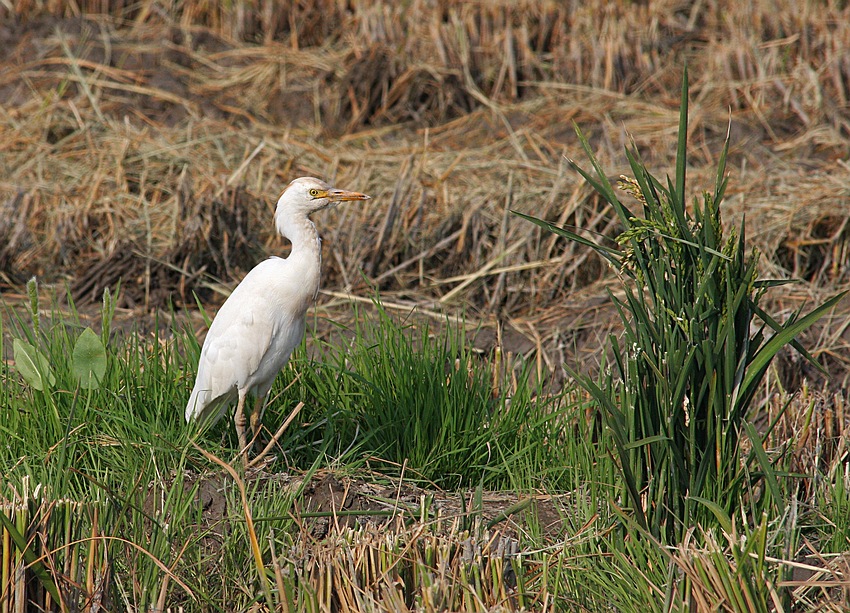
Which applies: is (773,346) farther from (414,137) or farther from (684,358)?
(414,137)

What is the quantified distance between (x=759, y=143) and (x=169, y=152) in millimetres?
3786

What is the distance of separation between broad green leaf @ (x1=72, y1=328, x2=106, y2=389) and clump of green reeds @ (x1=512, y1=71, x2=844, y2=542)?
1.63 metres

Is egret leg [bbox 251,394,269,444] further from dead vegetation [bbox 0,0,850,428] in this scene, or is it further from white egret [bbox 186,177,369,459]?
dead vegetation [bbox 0,0,850,428]

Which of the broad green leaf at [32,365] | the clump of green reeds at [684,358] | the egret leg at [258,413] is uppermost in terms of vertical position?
the clump of green reeds at [684,358]

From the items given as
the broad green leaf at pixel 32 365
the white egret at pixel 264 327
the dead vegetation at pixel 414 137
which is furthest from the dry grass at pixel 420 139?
the broad green leaf at pixel 32 365

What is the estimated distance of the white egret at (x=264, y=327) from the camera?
11.0 ft

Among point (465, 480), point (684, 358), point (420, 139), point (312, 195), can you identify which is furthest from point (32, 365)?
point (420, 139)

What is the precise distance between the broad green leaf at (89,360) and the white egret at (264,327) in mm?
322

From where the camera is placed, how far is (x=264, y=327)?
3.39 metres

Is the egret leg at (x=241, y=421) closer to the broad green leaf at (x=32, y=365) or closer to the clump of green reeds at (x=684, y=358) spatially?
the broad green leaf at (x=32, y=365)

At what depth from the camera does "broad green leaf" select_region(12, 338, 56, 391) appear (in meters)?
3.26

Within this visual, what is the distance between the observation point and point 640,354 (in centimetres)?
271

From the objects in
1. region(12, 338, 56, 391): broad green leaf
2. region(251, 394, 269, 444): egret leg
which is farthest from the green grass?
region(251, 394, 269, 444): egret leg

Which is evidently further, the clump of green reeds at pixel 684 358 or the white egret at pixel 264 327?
the white egret at pixel 264 327
